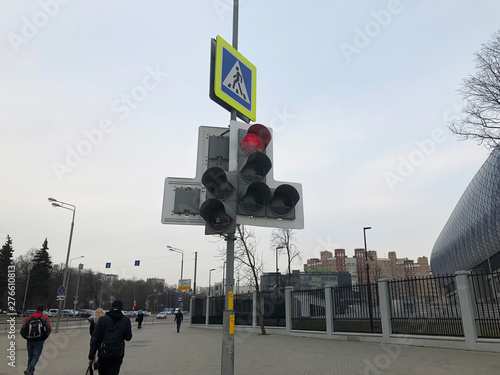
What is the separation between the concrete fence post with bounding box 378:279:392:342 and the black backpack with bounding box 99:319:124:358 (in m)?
12.0

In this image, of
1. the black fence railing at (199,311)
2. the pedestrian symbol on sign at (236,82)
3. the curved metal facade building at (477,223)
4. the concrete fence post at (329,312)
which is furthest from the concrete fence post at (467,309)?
the curved metal facade building at (477,223)

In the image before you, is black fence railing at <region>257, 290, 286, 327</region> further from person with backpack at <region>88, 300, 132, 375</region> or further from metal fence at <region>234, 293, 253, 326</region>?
person with backpack at <region>88, 300, 132, 375</region>

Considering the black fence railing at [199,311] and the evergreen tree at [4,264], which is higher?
the evergreen tree at [4,264]

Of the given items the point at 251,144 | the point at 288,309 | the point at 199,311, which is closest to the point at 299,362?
the point at 251,144

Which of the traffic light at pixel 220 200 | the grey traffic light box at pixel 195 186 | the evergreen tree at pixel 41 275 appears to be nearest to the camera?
the traffic light at pixel 220 200

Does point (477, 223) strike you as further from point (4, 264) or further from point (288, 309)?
point (4, 264)

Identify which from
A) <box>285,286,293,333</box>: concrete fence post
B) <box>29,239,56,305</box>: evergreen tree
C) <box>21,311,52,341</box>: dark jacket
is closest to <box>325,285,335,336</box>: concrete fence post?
<box>285,286,293,333</box>: concrete fence post

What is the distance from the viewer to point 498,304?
1111 cm

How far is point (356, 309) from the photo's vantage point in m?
16.1

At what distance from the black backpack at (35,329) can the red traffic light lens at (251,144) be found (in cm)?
628

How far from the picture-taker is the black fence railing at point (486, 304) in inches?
434

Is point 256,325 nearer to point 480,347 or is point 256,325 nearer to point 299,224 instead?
point 480,347

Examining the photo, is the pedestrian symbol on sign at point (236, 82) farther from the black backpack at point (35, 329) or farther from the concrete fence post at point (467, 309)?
the concrete fence post at point (467, 309)

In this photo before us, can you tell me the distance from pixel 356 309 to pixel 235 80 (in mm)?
14376
